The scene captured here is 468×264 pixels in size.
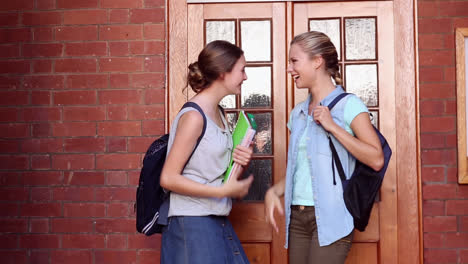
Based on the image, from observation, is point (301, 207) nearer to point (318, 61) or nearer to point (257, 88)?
point (318, 61)

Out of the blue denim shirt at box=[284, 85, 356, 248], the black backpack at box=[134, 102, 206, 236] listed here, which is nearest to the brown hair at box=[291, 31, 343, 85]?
the blue denim shirt at box=[284, 85, 356, 248]

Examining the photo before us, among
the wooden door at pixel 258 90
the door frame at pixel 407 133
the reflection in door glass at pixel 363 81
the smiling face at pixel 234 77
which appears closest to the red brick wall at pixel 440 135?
the door frame at pixel 407 133

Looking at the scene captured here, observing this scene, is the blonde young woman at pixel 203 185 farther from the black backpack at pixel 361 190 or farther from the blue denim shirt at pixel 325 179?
the black backpack at pixel 361 190

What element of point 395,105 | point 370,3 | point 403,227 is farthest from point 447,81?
point 403,227

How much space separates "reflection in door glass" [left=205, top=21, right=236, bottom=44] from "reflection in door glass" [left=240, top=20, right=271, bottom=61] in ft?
0.21

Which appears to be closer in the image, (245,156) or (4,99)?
(245,156)

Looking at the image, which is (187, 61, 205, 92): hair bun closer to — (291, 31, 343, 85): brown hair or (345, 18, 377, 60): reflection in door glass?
(291, 31, 343, 85): brown hair

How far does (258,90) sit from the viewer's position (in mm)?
3908

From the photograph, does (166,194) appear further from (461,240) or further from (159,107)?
(461,240)

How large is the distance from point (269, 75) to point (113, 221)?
1.48 meters

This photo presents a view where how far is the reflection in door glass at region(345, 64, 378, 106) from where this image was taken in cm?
386

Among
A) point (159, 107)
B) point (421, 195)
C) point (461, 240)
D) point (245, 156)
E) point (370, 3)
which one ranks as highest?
point (370, 3)

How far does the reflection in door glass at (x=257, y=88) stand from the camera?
390cm

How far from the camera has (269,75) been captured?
12.8 ft
